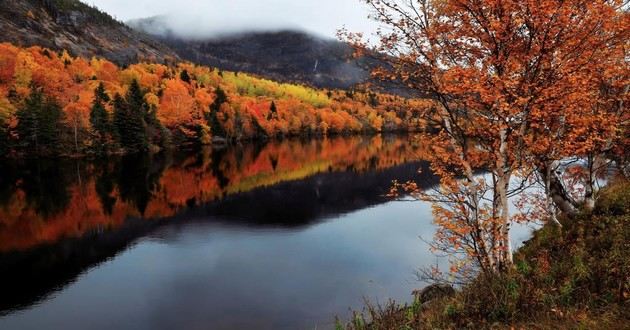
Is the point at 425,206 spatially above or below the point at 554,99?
below

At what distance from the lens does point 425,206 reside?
48.2 m

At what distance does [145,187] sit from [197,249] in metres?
28.2

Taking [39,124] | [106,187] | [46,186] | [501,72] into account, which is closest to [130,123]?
[39,124]

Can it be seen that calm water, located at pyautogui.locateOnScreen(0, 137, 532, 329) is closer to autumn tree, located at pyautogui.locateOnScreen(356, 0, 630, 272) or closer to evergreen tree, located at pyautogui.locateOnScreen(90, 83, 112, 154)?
autumn tree, located at pyautogui.locateOnScreen(356, 0, 630, 272)

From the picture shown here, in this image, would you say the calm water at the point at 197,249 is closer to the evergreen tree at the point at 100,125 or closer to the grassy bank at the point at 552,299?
the grassy bank at the point at 552,299

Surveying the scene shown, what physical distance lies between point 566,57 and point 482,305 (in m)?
6.16

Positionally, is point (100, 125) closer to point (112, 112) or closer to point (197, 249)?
point (112, 112)

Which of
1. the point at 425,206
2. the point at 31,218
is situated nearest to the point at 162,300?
the point at 31,218

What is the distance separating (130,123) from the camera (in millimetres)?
93625

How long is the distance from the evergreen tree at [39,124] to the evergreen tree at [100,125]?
5.69 metres

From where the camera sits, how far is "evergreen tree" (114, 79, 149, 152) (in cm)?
9056

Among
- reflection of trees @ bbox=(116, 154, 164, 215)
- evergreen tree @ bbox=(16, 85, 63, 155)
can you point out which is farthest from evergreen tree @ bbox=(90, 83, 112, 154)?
evergreen tree @ bbox=(16, 85, 63, 155)

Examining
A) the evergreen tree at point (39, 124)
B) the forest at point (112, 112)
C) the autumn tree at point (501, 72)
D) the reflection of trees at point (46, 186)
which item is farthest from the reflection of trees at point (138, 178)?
the autumn tree at point (501, 72)

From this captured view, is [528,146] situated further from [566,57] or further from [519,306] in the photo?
[519,306]
